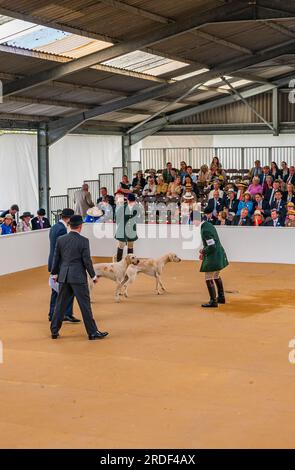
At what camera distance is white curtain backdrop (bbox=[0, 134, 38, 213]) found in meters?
24.7

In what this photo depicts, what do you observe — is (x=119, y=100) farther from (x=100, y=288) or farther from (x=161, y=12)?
(x=100, y=288)

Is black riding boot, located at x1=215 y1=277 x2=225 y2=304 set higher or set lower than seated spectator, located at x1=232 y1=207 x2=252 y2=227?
lower

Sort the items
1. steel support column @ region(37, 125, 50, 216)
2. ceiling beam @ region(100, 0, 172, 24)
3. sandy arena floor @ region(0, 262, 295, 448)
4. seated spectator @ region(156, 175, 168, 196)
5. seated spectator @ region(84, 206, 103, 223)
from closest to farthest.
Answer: sandy arena floor @ region(0, 262, 295, 448) → ceiling beam @ region(100, 0, 172, 24) → seated spectator @ region(84, 206, 103, 223) → seated spectator @ region(156, 175, 168, 196) → steel support column @ region(37, 125, 50, 216)

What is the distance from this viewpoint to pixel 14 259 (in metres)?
17.7

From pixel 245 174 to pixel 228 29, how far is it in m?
8.03

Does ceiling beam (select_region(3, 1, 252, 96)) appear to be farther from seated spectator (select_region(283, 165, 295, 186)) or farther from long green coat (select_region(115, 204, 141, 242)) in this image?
seated spectator (select_region(283, 165, 295, 186))

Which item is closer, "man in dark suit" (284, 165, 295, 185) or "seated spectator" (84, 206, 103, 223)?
"seated spectator" (84, 206, 103, 223)

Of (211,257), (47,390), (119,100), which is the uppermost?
(119,100)

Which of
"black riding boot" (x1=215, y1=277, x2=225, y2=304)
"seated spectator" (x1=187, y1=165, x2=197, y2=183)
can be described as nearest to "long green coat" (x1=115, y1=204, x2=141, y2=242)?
"black riding boot" (x1=215, y1=277, x2=225, y2=304)

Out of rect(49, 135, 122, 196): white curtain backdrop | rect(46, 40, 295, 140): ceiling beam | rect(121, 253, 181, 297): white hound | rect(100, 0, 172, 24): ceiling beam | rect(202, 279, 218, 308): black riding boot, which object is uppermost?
rect(100, 0, 172, 24): ceiling beam

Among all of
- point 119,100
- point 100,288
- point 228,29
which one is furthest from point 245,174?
point 100,288

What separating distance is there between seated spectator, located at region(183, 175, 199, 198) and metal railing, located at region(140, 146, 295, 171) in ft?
18.3

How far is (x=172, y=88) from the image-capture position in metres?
25.0

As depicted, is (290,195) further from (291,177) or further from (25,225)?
(25,225)
